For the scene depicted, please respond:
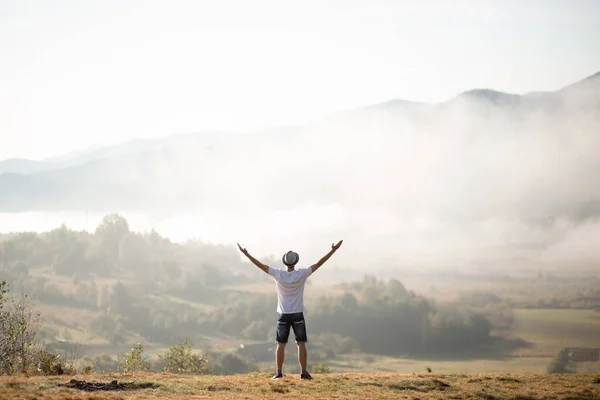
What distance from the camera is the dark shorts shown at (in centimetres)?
1966

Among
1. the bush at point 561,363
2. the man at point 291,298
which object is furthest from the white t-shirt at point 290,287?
the bush at point 561,363

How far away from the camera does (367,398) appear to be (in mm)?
17234

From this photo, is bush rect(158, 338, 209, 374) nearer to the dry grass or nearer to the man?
the dry grass

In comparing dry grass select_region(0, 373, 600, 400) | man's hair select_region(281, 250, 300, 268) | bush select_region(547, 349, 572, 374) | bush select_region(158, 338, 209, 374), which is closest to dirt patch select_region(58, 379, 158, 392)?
dry grass select_region(0, 373, 600, 400)

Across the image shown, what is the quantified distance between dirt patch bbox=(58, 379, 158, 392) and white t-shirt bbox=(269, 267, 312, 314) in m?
4.11

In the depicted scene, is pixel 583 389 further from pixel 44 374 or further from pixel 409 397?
pixel 44 374

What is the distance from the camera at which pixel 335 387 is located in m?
18.5

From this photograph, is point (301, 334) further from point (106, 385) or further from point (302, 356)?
point (106, 385)

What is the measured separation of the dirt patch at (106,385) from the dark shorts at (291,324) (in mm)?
3653

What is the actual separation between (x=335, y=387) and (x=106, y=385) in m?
5.97

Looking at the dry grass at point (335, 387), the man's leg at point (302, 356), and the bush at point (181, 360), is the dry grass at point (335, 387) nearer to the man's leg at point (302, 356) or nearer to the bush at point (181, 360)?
the man's leg at point (302, 356)

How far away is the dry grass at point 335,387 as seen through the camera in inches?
689

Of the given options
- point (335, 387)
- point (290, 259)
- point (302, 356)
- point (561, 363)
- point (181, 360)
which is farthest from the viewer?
point (561, 363)

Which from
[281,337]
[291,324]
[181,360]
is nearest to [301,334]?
[291,324]
